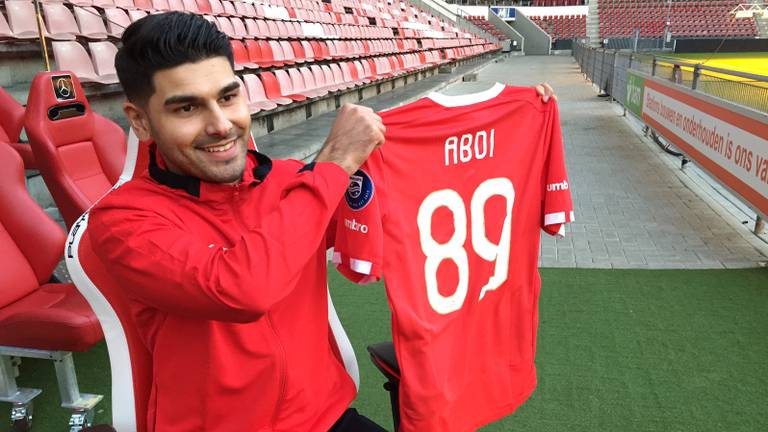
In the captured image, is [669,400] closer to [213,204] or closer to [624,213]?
[213,204]

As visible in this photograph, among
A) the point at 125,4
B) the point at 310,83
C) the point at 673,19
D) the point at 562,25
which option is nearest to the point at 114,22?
the point at 125,4

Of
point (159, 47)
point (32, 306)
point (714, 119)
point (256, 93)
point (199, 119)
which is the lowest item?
point (32, 306)

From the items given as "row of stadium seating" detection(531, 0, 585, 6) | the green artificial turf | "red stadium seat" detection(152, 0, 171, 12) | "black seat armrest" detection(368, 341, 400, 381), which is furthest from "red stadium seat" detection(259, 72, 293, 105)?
"row of stadium seating" detection(531, 0, 585, 6)

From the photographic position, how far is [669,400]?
239cm

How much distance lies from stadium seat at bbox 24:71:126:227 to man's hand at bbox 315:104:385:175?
83.4 inches

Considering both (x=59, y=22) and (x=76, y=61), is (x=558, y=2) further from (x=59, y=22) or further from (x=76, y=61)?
(x=76, y=61)

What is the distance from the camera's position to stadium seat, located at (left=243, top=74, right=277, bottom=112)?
6.02 metres

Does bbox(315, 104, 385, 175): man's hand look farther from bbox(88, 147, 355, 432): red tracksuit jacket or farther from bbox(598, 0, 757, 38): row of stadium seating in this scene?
bbox(598, 0, 757, 38): row of stadium seating

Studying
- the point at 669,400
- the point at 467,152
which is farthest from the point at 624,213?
the point at 467,152

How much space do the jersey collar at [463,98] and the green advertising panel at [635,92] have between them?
7.05m

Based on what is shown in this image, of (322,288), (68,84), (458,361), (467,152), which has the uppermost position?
(68,84)

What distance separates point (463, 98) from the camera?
161cm

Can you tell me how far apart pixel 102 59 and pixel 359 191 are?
14.0 feet

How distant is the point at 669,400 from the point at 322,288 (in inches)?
70.8
